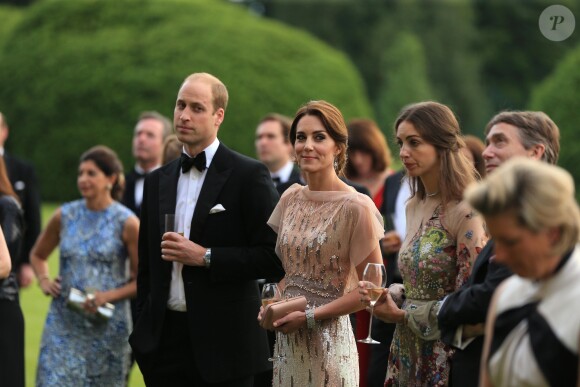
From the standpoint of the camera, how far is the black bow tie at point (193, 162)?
634 centimetres

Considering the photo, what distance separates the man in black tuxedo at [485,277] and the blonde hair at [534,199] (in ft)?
4.05

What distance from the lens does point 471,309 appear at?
4691 mm

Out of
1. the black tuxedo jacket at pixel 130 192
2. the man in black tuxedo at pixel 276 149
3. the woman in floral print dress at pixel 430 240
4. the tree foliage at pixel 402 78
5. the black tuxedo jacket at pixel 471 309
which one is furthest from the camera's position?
the tree foliage at pixel 402 78

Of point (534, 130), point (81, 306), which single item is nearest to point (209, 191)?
point (534, 130)

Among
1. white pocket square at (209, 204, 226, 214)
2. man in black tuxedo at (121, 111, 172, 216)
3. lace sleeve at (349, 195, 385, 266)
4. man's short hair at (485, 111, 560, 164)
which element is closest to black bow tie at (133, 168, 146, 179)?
man in black tuxedo at (121, 111, 172, 216)

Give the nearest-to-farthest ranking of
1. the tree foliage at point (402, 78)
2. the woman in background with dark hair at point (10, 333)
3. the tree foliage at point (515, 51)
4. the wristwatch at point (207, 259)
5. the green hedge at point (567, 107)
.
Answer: the wristwatch at point (207, 259) → the woman in background with dark hair at point (10, 333) → the green hedge at point (567, 107) → the tree foliage at point (402, 78) → the tree foliage at point (515, 51)

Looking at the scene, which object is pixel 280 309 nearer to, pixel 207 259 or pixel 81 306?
pixel 207 259

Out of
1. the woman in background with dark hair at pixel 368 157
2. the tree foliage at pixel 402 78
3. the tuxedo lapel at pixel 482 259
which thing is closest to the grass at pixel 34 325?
the woman in background with dark hair at pixel 368 157

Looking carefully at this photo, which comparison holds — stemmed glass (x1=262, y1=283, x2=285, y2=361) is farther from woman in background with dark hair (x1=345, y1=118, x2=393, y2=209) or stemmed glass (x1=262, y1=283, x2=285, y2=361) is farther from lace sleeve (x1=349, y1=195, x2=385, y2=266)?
woman in background with dark hair (x1=345, y1=118, x2=393, y2=209)

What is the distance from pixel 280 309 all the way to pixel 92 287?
119 inches

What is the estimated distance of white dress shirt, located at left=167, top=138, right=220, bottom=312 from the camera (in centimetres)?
627

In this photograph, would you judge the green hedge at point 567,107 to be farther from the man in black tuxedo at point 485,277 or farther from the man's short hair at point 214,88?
the man in black tuxedo at point 485,277

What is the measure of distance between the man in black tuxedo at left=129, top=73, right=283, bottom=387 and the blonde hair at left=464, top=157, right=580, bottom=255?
2.94m

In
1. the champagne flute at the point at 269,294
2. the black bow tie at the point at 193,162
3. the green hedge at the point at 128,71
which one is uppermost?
the green hedge at the point at 128,71
